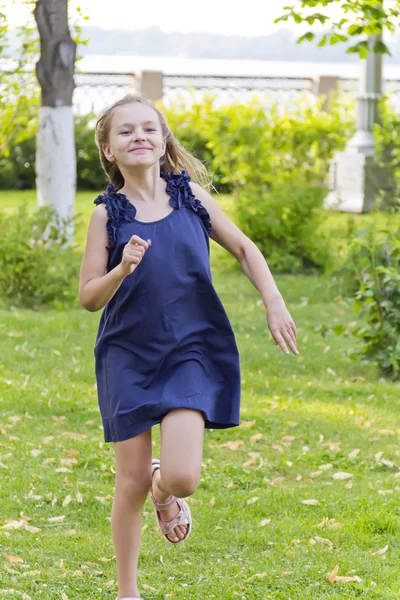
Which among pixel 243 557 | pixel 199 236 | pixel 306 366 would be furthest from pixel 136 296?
pixel 306 366

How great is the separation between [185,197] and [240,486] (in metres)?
1.76

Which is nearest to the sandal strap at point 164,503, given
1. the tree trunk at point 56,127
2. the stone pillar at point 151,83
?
the tree trunk at point 56,127

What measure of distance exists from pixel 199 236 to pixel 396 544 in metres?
1.49

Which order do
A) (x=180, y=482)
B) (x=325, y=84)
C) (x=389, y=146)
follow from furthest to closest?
(x=325, y=84) < (x=389, y=146) < (x=180, y=482)

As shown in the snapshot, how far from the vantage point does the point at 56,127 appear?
860 centimetres

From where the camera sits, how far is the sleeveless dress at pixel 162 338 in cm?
302

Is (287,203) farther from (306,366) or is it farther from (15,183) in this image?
(15,183)

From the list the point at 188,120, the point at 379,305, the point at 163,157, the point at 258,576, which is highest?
the point at 188,120

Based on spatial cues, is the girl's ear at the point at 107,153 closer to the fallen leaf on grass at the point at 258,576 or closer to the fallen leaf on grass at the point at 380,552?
the fallen leaf on grass at the point at 258,576

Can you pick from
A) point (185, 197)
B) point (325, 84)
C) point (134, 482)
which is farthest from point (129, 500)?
point (325, 84)

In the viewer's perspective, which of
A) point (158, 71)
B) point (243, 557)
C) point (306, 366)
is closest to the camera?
point (243, 557)

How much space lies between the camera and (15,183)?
16.8 metres

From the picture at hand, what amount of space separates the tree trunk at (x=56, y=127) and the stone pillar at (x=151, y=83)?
11267 millimetres

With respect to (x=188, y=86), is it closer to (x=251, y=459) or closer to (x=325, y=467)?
(x=251, y=459)
